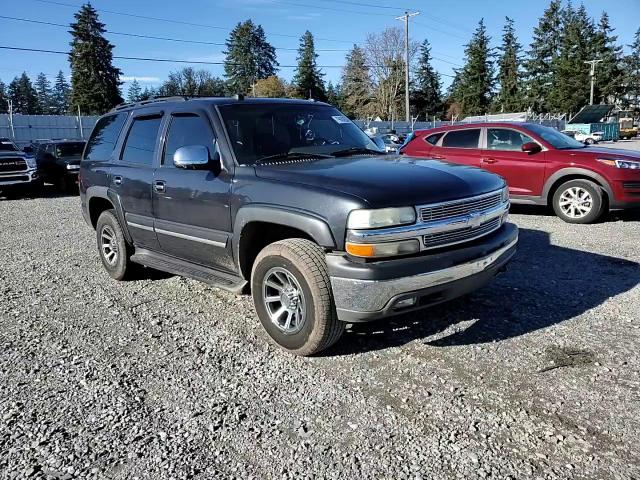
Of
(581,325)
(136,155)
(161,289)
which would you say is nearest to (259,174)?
(136,155)

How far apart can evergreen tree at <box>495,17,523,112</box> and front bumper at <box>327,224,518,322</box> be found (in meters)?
86.3

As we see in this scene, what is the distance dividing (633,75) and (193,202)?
105 meters

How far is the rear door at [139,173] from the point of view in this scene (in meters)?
4.90

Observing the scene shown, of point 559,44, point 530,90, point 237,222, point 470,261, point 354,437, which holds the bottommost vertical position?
point 354,437

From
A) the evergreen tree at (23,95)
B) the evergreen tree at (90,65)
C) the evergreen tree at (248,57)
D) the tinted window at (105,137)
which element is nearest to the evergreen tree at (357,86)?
the evergreen tree at (248,57)

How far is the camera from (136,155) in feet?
16.9

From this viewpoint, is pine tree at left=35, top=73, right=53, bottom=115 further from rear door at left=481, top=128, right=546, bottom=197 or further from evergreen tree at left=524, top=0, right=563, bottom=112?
rear door at left=481, top=128, right=546, bottom=197

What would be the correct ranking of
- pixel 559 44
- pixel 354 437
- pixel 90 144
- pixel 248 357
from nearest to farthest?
pixel 354 437 → pixel 248 357 → pixel 90 144 → pixel 559 44

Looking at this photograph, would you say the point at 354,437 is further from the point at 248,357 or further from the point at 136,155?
the point at 136,155

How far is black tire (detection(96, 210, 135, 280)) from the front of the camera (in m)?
5.53

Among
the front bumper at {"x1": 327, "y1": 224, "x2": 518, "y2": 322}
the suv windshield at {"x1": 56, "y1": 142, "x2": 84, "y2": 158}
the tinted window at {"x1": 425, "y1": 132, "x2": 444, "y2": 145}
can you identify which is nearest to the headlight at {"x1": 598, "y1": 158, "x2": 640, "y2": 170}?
the tinted window at {"x1": 425, "y1": 132, "x2": 444, "y2": 145}

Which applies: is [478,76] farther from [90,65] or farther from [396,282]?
[396,282]

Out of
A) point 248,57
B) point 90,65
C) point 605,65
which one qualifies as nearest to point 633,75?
point 605,65

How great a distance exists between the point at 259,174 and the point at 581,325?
286 cm
